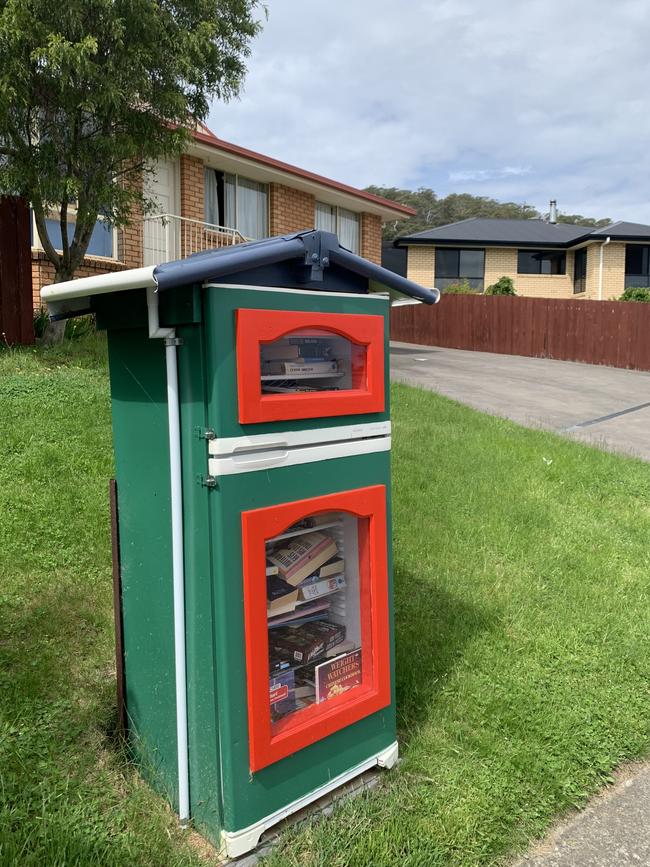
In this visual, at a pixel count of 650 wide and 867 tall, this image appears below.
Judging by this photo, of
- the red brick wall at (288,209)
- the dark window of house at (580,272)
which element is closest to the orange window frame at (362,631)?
the red brick wall at (288,209)

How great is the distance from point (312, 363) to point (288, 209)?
1539 centimetres

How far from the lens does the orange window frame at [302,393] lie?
2.31 metres

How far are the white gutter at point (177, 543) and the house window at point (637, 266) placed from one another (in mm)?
33027

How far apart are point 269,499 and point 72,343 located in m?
7.13

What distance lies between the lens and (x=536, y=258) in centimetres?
3359

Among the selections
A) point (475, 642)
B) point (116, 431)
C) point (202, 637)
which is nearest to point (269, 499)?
point (202, 637)

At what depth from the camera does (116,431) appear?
9.13ft

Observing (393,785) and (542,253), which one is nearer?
(393,785)

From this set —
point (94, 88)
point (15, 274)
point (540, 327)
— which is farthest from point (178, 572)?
point (540, 327)

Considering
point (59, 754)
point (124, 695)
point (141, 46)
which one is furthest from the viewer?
point (141, 46)

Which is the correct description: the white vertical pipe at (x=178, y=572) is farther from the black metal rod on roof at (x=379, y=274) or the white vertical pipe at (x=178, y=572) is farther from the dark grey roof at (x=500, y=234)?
the dark grey roof at (x=500, y=234)

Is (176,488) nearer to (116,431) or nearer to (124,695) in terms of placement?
(116,431)

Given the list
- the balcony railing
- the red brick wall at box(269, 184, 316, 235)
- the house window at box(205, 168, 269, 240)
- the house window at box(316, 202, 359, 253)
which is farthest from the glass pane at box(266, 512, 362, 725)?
the house window at box(316, 202, 359, 253)

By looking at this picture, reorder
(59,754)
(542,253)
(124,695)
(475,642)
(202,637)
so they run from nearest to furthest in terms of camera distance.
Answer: (202,637)
(59,754)
(124,695)
(475,642)
(542,253)
